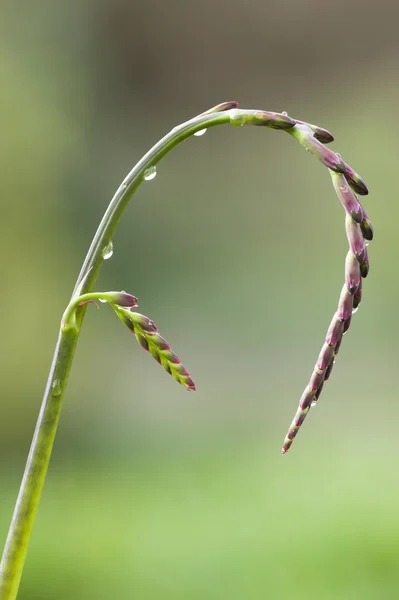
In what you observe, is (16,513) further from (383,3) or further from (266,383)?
(383,3)

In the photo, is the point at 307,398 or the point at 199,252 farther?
the point at 199,252

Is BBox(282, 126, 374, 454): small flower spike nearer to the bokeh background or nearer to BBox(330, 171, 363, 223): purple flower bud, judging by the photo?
BBox(330, 171, 363, 223): purple flower bud

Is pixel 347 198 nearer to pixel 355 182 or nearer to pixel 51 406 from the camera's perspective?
pixel 355 182

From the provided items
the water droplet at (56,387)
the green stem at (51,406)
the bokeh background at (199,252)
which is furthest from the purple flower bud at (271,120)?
the bokeh background at (199,252)

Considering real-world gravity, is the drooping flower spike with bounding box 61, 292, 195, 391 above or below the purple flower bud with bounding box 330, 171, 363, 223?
below

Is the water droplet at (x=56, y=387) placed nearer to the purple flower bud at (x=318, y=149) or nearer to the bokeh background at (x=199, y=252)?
the purple flower bud at (x=318, y=149)

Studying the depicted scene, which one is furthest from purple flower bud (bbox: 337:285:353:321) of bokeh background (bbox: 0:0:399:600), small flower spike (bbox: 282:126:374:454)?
bokeh background (bbox: 0:0:399:600)

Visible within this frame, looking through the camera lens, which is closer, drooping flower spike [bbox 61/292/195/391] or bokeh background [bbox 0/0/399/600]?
drooping flower spike [bbox 61/292/195/391]

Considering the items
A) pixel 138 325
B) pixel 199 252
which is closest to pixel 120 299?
pixel 138 325
